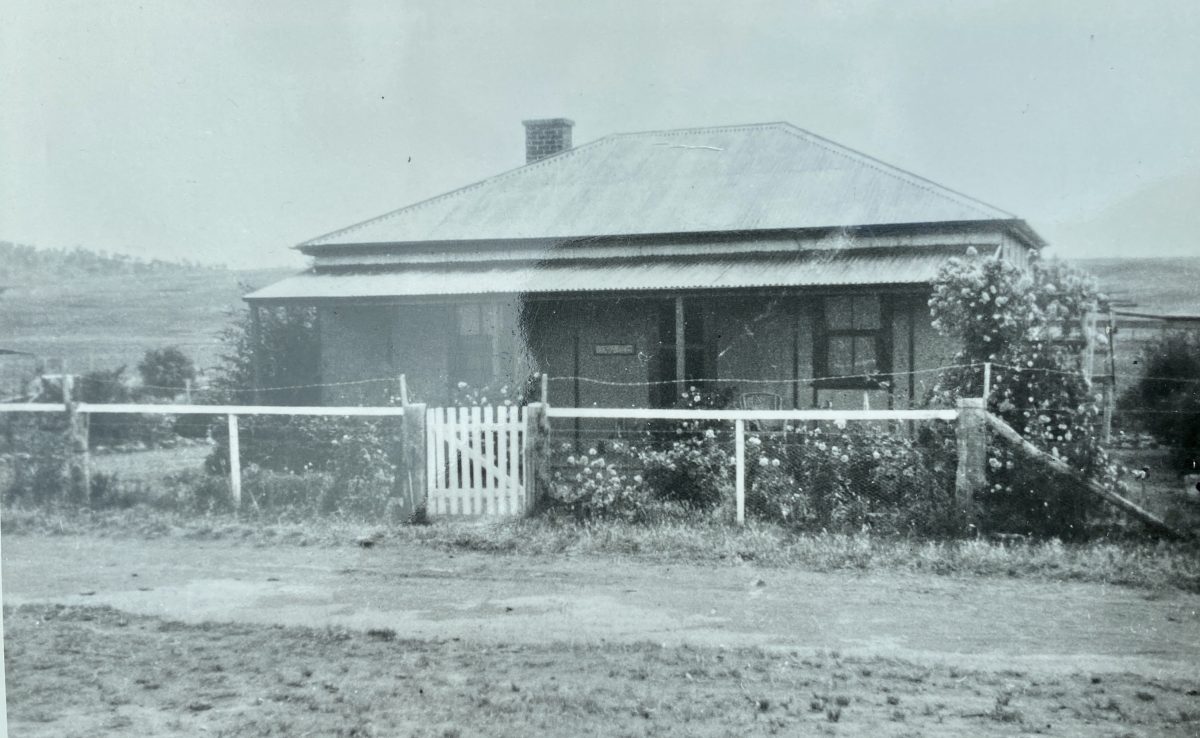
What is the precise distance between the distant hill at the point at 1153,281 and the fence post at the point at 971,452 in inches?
54.2

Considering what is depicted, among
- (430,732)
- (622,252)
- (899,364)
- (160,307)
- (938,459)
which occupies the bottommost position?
(430,732)

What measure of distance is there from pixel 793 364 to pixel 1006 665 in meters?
3.82

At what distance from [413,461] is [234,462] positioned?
1726 millimetres

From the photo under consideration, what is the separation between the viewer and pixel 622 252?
828cm

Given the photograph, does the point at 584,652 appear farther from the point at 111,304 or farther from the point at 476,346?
the point at 111,304

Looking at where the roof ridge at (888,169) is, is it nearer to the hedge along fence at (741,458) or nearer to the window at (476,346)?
the hedge along fence at (741,458)

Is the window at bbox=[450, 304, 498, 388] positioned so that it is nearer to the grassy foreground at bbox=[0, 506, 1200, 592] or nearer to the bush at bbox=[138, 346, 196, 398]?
the grassy foreground at bbox=[0, 506, 1200, 592]

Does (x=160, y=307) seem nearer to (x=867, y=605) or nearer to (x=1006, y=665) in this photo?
(x=867, y=605)

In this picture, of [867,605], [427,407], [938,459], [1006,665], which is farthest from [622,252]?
[1006,665]

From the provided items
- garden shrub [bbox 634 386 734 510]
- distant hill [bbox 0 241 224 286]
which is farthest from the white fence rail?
distant hill [bbox 0 241 224 286]

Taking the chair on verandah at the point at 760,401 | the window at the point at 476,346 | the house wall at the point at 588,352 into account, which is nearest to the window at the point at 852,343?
the chair on verandah at the point at 760,401

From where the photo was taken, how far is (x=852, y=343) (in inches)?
328

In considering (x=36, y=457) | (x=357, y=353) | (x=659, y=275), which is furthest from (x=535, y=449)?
(x=36, y=457)

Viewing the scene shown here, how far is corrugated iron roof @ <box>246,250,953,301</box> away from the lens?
8.07 metres
